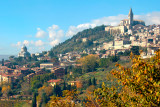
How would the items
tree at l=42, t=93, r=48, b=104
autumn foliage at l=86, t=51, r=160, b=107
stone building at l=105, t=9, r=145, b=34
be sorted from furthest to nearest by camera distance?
1. stone building at l=105, t=9, r=145, b=34
2. tree at l=42, t=93, r=48, b=104
3. autumn foliage at l=86, t=51, r=160, b=107

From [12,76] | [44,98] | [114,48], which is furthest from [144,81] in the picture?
[114,48]

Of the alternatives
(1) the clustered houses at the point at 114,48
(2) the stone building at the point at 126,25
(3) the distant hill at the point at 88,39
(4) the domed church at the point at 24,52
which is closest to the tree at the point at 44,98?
(1) the clustered houses at the point at 114,48

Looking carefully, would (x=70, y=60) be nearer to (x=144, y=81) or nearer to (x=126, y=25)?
(x=126, y=25)

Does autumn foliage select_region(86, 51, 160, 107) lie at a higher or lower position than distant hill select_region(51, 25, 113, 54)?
lower

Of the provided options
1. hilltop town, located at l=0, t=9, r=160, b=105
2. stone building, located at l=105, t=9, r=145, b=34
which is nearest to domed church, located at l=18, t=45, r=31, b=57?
hilltop town, located at l=0, t=9, r=160, b=105

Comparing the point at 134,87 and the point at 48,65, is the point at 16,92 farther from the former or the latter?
the point at 134,87

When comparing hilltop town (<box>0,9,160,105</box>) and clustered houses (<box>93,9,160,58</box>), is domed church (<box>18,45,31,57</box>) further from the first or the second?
clustered houses (<box>93,9,160,58</box>)
